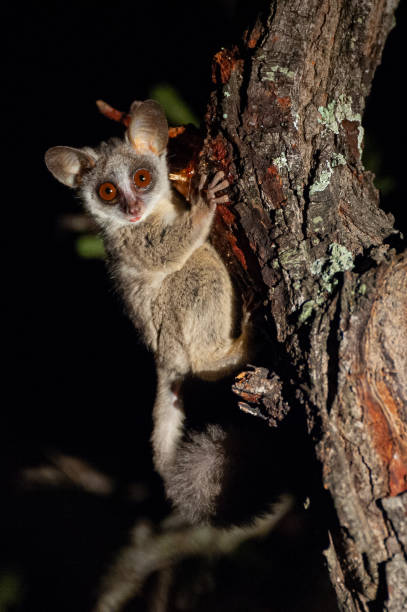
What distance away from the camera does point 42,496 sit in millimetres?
3412

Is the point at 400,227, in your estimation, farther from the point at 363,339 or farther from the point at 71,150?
the point at 71,150

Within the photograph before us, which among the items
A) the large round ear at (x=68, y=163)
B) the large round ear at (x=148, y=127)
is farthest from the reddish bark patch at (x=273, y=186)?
the large round ear at (x=68, y=163)

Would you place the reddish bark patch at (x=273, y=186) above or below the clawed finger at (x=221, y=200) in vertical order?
above

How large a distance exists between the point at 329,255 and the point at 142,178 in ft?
4.26

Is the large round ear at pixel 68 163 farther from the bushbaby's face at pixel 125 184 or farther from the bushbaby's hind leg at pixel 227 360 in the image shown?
the bushbaby's hind leg at pixel 227 360

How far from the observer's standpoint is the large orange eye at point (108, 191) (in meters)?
2.48

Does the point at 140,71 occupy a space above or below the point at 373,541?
above

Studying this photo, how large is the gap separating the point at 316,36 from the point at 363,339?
1279 millimetres

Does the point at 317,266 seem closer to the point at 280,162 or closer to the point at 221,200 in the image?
the point at 280,162

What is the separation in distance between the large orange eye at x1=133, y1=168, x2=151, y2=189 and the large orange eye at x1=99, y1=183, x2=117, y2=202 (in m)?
0.13

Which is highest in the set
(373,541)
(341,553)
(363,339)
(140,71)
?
(140,71)

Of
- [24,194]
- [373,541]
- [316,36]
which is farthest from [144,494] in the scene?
[316,36]

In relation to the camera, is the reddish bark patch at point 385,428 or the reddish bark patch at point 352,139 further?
the reddish bark patch at point 352,139

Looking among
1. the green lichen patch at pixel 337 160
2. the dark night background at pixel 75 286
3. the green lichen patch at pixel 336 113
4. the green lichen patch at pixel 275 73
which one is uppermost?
the green lichen patch at pixel 336 113
